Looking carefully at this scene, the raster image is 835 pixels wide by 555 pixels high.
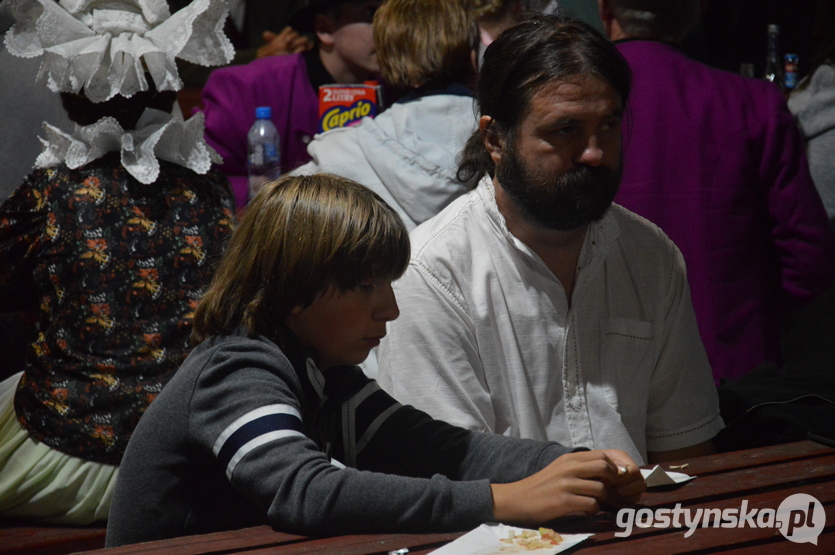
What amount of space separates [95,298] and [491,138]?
1158 millimetres

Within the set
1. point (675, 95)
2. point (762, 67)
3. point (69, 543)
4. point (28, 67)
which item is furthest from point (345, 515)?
point (762, 67)

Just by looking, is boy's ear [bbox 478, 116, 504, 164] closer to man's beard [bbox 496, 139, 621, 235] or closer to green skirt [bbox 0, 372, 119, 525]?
man's beard [bbox 496, 139, 621, 235]

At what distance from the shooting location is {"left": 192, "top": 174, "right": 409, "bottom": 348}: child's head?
1660mm

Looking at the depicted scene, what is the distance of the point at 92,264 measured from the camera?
2.50 metres

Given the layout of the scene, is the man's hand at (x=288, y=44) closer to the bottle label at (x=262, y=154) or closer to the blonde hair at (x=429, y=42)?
the bottle label at (x=262, y=154)

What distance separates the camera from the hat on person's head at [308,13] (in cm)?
379

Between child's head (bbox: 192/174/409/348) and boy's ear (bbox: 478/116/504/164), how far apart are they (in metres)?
0.55

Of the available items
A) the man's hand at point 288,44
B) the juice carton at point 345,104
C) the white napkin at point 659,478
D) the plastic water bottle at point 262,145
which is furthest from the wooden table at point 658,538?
the man's hand at point 288,44

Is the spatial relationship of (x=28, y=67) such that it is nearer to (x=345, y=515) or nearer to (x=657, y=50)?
(x=657, y=50)

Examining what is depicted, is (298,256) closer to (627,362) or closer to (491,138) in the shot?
(491,138)

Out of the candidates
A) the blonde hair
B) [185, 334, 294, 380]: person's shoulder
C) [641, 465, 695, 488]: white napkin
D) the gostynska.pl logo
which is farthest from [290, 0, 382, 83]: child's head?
the gostynska.pl logo

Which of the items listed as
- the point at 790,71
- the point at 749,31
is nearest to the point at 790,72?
the point at 790,71

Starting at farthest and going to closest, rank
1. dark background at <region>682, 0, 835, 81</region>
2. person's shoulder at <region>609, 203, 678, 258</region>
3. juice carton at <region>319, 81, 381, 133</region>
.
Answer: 1. dark background at <region>682, 0, 835, 81</region>
2. juice carton at <region>319, 81, 381, 133</region>
3. person's shoulder at <region>609, 203, 678, 258</region>

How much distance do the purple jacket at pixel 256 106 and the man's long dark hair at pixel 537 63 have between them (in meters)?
1.55
